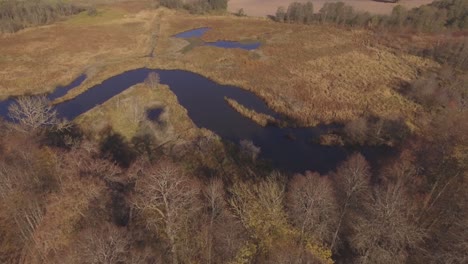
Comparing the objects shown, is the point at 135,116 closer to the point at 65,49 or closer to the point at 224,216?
the point at 224,216

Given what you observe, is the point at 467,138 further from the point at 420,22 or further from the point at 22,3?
the point at 22,3

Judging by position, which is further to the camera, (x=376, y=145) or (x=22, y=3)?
(x=22, y=3)

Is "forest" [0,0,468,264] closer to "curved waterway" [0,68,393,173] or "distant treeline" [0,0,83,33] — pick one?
"curved waterway" [0,68,393,173]

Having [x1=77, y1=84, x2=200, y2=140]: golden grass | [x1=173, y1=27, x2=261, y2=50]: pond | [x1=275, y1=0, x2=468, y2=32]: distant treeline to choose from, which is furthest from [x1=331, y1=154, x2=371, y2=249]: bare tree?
[x1=275, y1=0, x2=468, y2=32]: distant treeline

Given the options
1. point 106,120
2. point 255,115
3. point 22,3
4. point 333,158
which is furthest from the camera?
point 22,3

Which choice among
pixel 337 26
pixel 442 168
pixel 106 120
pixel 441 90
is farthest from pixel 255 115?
pixel 337 26

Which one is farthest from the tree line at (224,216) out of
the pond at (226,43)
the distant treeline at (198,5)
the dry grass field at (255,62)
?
the distant treeline at (198,5)

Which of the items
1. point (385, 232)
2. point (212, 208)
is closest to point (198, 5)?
point (212, 208)
